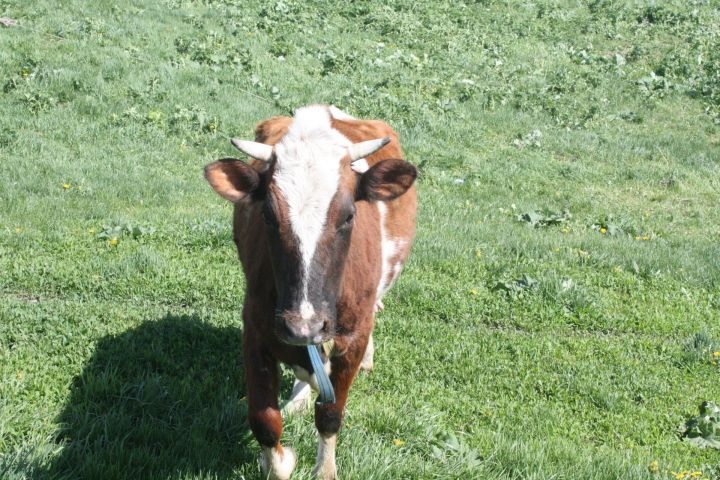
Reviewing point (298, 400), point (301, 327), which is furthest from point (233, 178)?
point (298, 400)

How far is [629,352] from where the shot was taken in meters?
7.14

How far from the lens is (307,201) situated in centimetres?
399

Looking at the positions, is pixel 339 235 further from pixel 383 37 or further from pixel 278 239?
pixel 383 37

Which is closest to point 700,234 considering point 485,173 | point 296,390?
point 485,173

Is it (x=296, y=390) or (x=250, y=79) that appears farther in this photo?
(x=250, y=79)

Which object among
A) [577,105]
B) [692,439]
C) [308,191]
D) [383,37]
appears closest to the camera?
[308,191]

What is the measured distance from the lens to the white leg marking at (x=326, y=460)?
461 centimetres

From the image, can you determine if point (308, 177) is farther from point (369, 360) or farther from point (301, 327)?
point (369, 360)

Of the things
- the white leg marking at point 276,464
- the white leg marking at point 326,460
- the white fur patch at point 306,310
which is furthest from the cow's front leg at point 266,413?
the white fur patch at point 306,310

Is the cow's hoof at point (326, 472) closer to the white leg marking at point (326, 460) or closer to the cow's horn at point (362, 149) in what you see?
the white leg marking at point (326, 460)

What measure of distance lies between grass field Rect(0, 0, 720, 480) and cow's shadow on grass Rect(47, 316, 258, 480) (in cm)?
2

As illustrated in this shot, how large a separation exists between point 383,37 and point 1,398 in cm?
1592

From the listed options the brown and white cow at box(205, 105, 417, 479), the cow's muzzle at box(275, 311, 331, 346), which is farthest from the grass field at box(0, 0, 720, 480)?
the cow's muzzle at box(275, 311, 331, 346)

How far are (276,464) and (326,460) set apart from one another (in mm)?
334
